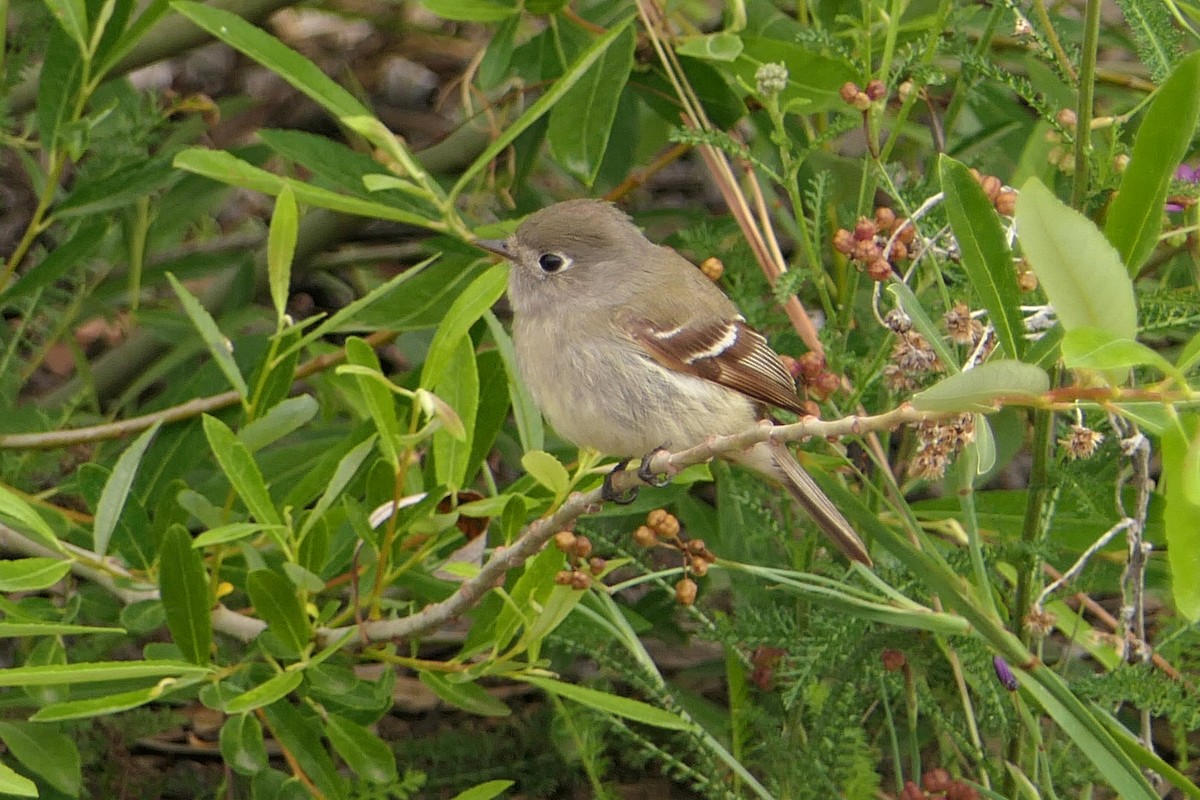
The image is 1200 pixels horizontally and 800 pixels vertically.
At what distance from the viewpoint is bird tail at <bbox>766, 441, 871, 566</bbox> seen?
9.84ft

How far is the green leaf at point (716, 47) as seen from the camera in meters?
3.07

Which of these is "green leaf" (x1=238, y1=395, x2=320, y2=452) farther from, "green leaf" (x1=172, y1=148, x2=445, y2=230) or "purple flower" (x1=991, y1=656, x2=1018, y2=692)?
"purple flower" (x1=991, y1=656, x2=1018, y2=692)

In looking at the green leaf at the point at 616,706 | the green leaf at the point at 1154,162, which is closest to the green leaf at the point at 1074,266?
the green leaf at the point at 1154,162

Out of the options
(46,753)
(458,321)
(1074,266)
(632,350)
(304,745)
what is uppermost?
(1074,266)

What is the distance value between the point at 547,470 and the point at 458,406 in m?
0.34

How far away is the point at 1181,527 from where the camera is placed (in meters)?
1.68

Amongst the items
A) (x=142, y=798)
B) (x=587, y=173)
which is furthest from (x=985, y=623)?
(x=142, y=798)

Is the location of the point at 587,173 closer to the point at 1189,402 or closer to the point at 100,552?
the point at 100,552

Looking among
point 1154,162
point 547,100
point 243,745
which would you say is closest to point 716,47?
point 547,100

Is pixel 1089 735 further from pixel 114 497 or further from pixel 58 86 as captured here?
pixel 58 86

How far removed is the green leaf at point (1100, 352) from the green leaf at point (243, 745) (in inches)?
66.3

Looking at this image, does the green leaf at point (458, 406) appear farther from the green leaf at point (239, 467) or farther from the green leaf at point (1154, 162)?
the green leaf at point (1154, 162)

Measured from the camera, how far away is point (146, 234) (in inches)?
157

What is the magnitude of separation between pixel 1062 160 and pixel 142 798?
2553mm
